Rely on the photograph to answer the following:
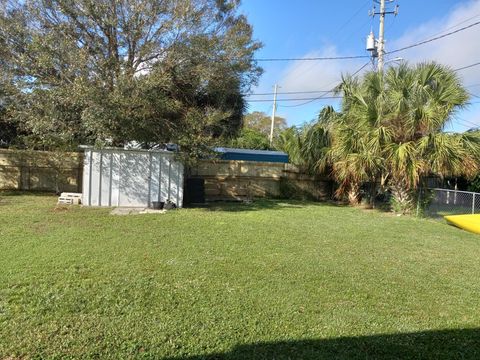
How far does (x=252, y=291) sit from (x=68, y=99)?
7839 mm

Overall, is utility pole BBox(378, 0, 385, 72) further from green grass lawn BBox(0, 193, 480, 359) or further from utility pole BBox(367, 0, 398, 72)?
green grass lawn BBox(0, 193, 480, 359)

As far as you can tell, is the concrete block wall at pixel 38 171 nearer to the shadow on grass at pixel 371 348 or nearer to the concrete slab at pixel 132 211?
the concrete slab at pixel 132 211

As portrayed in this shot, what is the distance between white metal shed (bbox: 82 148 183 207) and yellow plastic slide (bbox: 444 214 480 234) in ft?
24.1

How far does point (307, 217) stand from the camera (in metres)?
11.0

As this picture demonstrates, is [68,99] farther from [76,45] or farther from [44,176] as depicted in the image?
[44,176]

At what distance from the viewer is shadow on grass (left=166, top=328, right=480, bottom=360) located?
321 centimetres

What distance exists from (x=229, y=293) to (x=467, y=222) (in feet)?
26.6

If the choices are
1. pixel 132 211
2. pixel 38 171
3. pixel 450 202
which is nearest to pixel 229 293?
pixel 132 211

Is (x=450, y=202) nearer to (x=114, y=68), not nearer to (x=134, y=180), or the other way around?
(x=134, y=180)

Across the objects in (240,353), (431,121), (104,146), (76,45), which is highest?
(76,45)

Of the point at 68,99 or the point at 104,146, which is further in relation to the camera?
the point at 104,146

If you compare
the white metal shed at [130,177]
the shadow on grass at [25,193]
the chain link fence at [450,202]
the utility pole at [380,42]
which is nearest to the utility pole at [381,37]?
the utility pole at [380,42]

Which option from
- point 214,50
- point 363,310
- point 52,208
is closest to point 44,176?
point 52,208

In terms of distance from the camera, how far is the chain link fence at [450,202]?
12.1m
